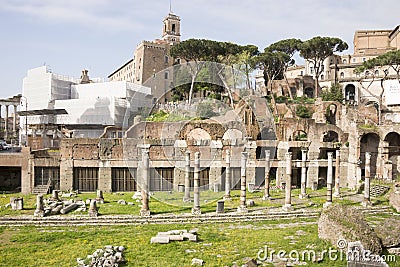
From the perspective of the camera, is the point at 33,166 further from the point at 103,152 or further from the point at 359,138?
the point at 359,138

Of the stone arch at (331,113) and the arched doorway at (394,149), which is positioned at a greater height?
the stone arch at (331,113)

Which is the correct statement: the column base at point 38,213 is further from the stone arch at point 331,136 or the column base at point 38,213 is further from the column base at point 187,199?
the stone arch at point 331,136

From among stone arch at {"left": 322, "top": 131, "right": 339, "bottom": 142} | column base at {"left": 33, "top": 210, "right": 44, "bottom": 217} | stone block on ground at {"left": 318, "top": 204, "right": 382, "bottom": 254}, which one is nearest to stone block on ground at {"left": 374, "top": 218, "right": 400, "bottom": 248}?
stone block on ground at {"left": 318, "top": 204, "right": 382, "bottom": 254}

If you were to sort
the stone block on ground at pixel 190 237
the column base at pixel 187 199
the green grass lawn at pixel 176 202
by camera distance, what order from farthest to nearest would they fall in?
the column base at pixel 187 199 → the green grass lawn at pixel 176 202 → the stone block on ground at pixel 190 237

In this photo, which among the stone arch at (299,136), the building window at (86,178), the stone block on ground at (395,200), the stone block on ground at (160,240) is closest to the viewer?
the stone block on ground at (160,240)

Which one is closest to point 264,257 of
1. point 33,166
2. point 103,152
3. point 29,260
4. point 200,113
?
point 29,260

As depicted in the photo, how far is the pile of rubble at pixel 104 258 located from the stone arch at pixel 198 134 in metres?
18.9

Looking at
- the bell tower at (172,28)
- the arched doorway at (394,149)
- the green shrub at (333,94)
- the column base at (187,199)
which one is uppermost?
the bell tower at (172,28)

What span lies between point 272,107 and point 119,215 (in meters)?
30.9

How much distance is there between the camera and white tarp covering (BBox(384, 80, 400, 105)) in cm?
5291

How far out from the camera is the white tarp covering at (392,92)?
174ft

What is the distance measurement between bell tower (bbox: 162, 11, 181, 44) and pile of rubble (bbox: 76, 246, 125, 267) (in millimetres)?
73048

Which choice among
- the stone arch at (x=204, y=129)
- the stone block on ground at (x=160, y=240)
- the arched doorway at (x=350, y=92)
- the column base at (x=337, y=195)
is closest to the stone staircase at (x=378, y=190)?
the column base at (x=337, y=195)

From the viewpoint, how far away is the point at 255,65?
55344 mm
